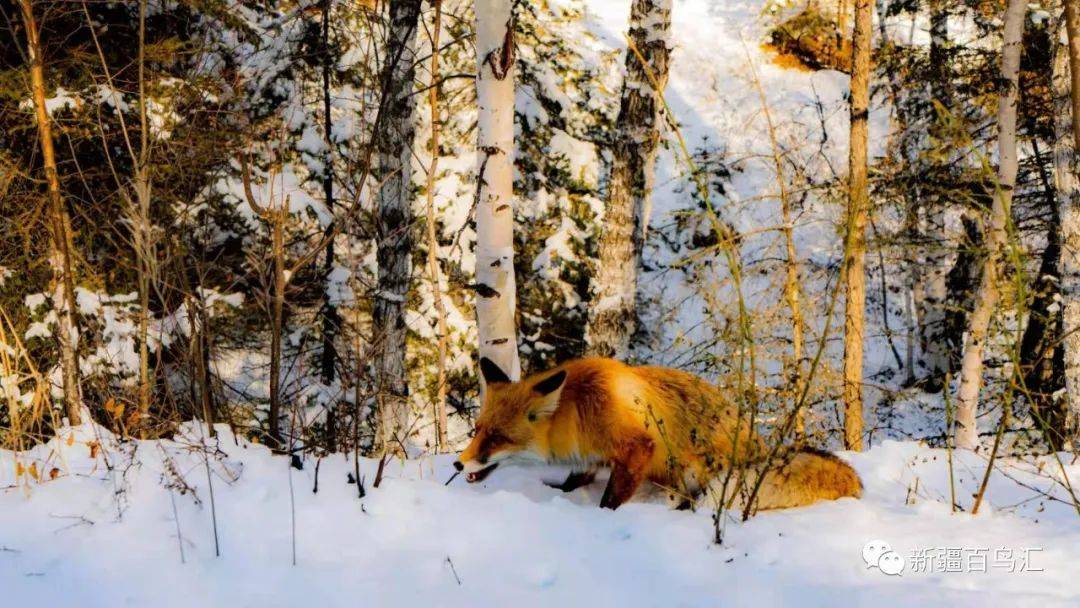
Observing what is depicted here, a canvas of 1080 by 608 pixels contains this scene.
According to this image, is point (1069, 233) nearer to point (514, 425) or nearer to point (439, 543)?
point (514, 425)

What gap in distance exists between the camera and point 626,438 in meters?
3.56

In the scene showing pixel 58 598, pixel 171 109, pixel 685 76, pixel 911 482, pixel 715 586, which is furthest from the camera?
pixel 685 76

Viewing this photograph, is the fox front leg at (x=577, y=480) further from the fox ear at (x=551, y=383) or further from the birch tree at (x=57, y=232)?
the birch tree at (x=57, y=232)

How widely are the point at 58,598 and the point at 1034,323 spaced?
14869 mm

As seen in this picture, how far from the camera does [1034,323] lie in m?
12.9

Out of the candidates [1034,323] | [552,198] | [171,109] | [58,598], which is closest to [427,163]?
[552,198]

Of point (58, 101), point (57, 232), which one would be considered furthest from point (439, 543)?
point (58, 101)

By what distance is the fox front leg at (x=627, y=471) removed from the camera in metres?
3.53

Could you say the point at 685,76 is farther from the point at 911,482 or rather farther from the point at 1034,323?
the point at 911,482

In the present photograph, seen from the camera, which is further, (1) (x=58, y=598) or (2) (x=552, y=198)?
(2) (x=552, y=198)

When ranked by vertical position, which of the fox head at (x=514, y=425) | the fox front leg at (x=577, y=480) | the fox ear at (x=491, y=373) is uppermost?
the fox ear at (x=491, y=373)

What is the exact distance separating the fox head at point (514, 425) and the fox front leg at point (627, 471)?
410 mm

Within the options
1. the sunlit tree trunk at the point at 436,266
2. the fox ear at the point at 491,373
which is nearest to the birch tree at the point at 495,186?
the fox ear at the point at 491,373

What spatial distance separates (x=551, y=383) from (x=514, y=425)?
33cm
